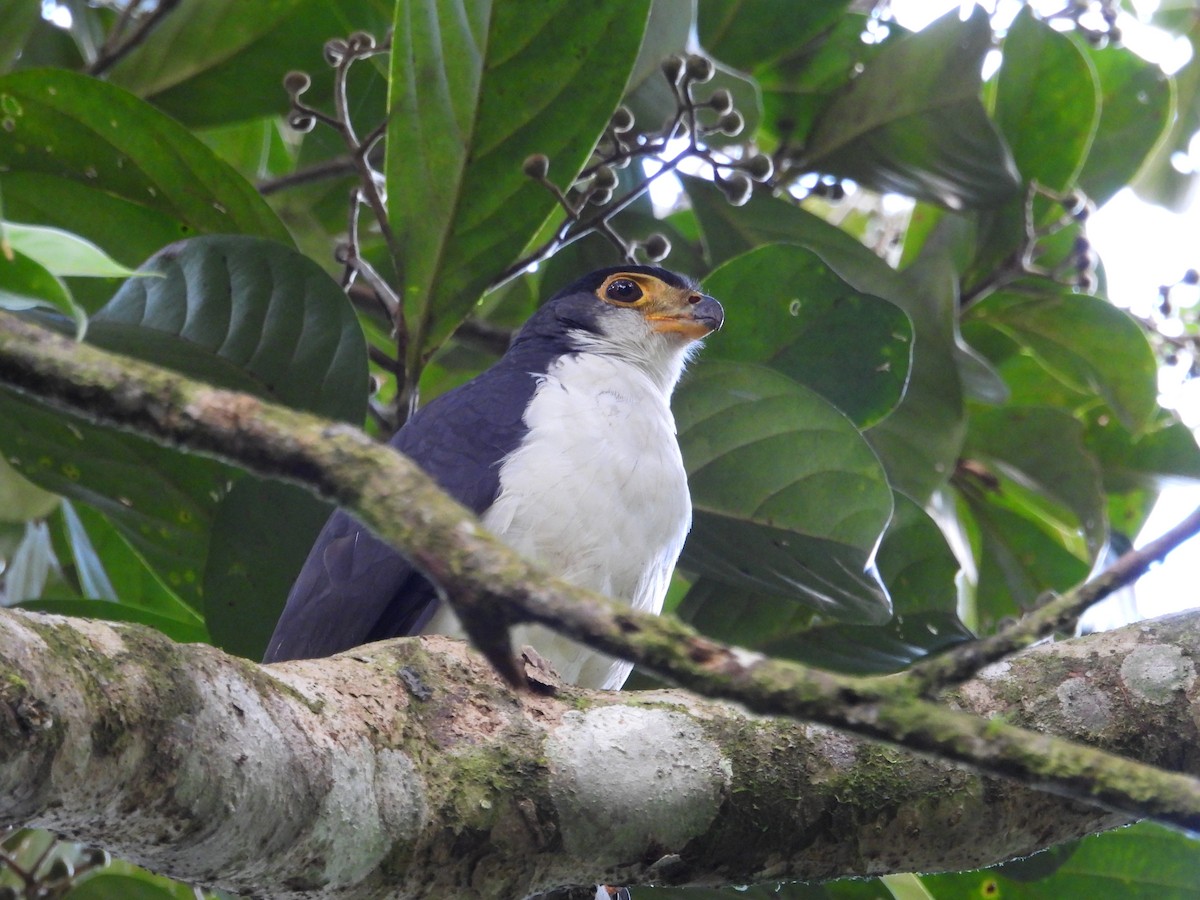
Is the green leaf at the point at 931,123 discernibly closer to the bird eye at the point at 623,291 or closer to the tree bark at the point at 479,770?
the bird eye at the point at 623,291

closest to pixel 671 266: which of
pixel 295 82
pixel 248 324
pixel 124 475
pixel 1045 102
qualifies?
pixel 1045 102

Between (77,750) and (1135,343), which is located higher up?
(1135,343)

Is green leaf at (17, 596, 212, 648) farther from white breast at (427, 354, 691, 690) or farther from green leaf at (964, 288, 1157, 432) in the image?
green leaf at (964, 288, 1157, 432)

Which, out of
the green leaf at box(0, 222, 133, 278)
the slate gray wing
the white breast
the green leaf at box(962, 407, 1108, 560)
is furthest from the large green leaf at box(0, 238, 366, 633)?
the green leaf at box(962, 407, 1108, 560)

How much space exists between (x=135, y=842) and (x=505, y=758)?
530 millimetres

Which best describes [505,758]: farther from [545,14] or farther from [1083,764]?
[545,14]

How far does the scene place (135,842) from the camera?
1.51m

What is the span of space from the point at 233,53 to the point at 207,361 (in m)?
1.27

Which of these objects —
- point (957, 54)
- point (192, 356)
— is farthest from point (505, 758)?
point (957, 54)

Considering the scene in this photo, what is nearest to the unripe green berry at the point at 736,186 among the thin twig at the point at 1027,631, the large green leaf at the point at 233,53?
the large green leaf at the point at 233,53

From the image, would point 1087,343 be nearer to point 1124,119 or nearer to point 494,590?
point 1124,119

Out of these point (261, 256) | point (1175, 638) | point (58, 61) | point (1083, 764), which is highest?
point (58, 61)

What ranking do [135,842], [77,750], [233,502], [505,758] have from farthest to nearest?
[233,502] → [505,758] → [135,842] → [77,750]

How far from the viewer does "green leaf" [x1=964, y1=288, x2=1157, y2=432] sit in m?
3.90
